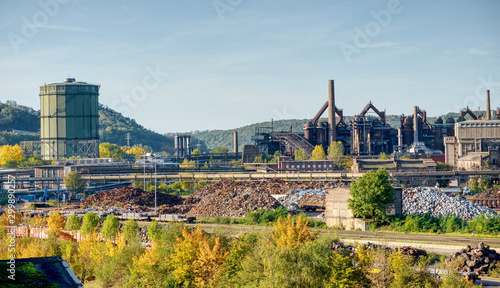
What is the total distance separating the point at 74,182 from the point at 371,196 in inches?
1948

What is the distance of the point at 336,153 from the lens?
405 feet

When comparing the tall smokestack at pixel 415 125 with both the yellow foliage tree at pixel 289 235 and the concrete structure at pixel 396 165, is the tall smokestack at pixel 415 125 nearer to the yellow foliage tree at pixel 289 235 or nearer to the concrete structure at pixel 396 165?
the concrete structure at pixel 396 165

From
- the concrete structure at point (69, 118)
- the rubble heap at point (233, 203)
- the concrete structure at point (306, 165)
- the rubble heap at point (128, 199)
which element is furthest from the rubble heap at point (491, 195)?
the concrete structure at point (69, 118)

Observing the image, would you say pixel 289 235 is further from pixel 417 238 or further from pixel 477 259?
pixel 417 238

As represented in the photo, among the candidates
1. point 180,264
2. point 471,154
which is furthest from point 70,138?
point 180,264

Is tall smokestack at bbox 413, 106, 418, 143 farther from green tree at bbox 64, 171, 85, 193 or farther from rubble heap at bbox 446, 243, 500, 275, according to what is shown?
rubble heap at bbox 446, 243, 500, 275

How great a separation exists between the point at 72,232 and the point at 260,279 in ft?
79.6

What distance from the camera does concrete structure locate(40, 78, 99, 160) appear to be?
12556 cm

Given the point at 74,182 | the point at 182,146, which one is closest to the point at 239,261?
the point at 74,182

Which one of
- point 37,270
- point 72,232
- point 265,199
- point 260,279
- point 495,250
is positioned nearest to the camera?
point 37,270

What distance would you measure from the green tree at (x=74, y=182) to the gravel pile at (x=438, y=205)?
1806 inches

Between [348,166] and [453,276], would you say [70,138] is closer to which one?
[348,166]

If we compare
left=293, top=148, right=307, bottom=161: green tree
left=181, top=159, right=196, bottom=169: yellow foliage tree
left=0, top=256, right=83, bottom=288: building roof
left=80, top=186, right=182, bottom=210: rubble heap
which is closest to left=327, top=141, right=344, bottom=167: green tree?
left=293, top=148, right=307, bottom=161: green tree

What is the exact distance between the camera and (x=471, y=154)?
10262 centimetres
